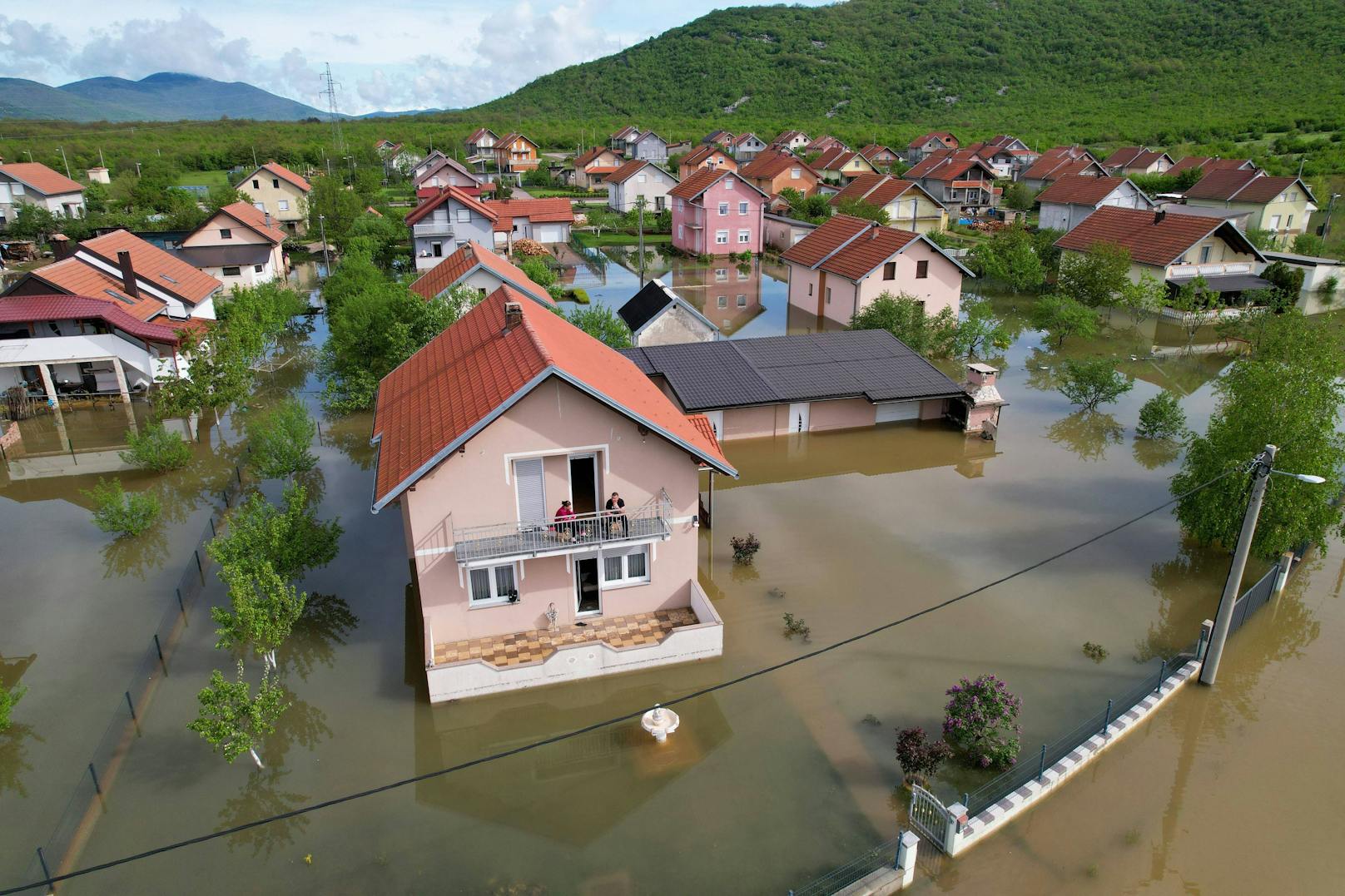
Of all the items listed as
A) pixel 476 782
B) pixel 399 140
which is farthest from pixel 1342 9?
pixel 476 782

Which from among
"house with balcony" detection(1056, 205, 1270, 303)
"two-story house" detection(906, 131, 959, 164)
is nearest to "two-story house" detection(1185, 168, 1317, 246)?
"house with balcony" detection(1056, 205, 1270, 303)

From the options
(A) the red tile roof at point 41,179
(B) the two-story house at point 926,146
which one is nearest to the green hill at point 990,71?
(B) the two-story house at point 926,146

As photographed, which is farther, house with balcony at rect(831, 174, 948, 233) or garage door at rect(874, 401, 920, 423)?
house with balcony at rect(831, 174, 948, 233)

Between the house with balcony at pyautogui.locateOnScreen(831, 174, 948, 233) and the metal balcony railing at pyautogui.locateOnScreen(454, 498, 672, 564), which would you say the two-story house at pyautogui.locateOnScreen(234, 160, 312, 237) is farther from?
the metal balcony railing at pyautogui.locateOnScreen(454, 498, 672, 564)

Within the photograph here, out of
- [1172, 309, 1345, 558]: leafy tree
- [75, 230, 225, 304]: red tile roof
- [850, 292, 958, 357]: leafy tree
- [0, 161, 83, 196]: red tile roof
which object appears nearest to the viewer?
[1172, 309, 1345, 558]: leafy tree

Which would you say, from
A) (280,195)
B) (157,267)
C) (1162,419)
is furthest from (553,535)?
(280,195)

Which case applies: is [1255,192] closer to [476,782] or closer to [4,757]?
[476,782]
